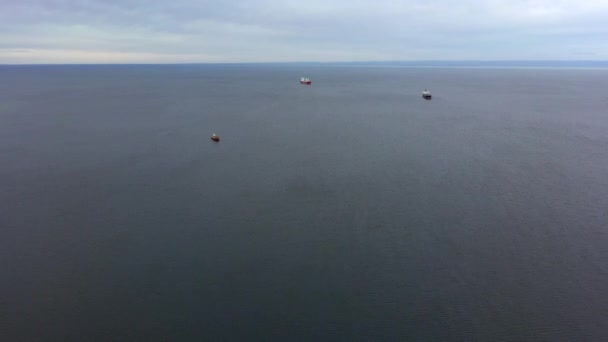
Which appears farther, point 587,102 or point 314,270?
point 587,102

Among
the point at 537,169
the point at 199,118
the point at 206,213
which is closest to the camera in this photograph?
the point at 206,213

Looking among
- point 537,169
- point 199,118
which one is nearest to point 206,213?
point 537,169

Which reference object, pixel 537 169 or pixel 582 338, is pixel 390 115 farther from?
pixel 582 338

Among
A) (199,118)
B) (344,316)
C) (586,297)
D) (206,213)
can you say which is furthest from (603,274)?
(199,118)

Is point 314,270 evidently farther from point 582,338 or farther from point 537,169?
point 537,169

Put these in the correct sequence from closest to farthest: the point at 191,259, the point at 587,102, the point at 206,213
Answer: the point at 191,259 → the point at 206,213 → the point at 587,102

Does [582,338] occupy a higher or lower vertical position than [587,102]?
lower
